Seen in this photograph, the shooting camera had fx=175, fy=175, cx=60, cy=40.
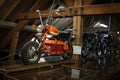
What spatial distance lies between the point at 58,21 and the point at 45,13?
247 centimetres

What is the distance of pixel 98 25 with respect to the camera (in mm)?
10680

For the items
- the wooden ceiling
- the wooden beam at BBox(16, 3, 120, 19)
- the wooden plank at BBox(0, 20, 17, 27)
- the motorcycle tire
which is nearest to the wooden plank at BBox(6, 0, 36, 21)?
the wooden ceiling

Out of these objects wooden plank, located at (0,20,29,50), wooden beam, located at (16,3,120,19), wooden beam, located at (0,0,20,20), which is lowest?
wooden plank, located at (0,20,29,50)

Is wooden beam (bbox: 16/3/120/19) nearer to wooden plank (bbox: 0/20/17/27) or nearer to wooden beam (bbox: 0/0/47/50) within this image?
wooden beam (bbox: 0/0/47/50)

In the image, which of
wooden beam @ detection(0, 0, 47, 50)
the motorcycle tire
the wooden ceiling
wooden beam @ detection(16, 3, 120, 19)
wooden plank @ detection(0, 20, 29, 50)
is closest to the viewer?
the motorcycle tire

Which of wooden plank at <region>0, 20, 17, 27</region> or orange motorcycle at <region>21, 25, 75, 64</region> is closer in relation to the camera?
orange motorcycle at <region>21, 25, 75, 64</region>

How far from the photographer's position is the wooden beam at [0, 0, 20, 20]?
14.8ft

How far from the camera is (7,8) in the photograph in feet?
15.1

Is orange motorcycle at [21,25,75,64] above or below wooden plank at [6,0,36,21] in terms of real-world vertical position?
below

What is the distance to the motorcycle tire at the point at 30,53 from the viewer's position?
2818mm

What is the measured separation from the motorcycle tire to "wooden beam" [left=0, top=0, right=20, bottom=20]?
196 centimetres

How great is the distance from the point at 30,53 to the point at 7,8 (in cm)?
215

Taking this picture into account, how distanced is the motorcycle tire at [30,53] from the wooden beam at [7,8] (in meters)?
1.96

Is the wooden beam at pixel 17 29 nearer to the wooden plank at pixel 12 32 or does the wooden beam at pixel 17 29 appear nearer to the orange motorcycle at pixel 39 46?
the wooden plank at pixel 12 32
